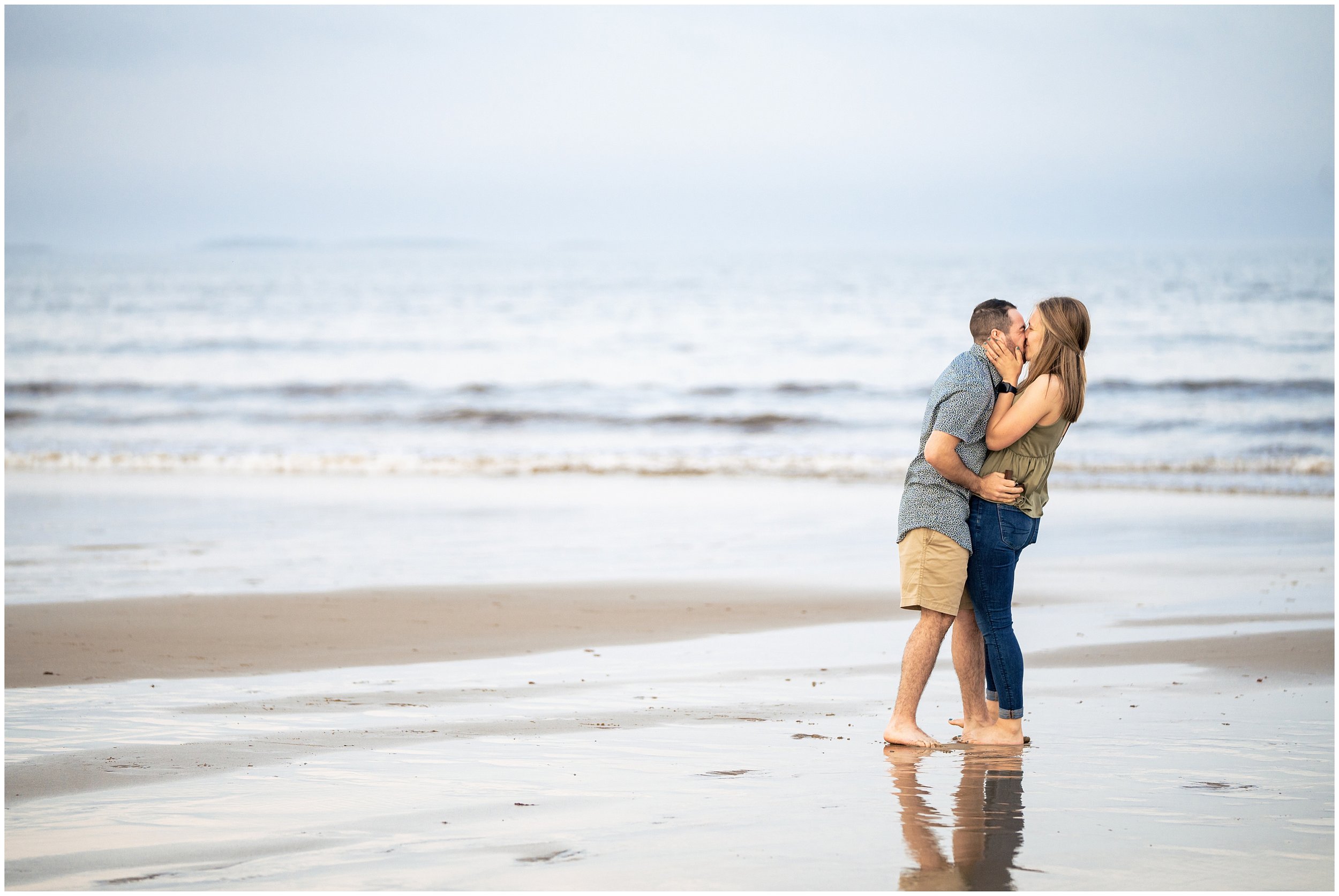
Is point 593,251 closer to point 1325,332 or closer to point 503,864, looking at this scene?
point 1325,332

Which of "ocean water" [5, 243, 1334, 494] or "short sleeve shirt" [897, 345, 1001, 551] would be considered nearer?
"short sleeve shirt" [897, 345, 1001, 551]

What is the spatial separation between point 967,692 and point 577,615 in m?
3.16

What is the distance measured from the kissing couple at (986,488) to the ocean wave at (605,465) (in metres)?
9.97

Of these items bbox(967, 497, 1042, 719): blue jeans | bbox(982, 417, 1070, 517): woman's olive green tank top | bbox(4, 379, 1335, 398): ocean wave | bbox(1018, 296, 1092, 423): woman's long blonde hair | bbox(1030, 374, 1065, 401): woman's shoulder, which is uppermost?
bbox(4, 379, 1335, 398): ocean wave

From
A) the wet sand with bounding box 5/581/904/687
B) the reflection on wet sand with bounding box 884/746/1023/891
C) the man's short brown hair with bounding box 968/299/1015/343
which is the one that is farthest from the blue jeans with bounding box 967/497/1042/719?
the wet sand with bounding box 5/581/904/687

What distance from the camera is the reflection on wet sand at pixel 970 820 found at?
130 inches

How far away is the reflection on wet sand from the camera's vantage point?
3.31 m

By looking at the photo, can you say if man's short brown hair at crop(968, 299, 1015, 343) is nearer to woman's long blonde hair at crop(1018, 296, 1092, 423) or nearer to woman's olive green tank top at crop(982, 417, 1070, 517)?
woman's long blonde hair at crop(1018, 296, 1092, 423)

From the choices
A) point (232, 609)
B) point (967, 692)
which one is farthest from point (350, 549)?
point (967, 692)

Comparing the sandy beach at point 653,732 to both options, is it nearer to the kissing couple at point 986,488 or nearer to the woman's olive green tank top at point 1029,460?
the kissing couple at point 986,488

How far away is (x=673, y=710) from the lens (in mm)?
5234

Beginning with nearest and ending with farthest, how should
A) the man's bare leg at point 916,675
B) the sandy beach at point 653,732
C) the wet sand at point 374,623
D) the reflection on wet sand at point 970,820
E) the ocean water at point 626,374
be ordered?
the reflection on wet sand at point 970,820
the sandy beach at point 653,732
the man's bare leg at point 916,675
the wet sand at point 374,623
the ocean water at point 626,374

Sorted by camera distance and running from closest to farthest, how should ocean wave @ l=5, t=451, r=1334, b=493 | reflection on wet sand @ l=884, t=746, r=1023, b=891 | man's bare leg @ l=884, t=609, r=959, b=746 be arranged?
reflection on wet sand @ l=884, t=746, r=1023, b=891 < man's bare leg @ l=884, t=609, r=959, b=746 < ocean wave @ l=5, t=451, r=1334, b=493

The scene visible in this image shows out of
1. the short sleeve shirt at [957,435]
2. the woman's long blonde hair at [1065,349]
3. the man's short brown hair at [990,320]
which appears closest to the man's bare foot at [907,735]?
the short sleeve shirt at [957,435]
